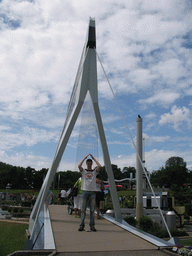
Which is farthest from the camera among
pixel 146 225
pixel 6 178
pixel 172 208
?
pixel 6 178

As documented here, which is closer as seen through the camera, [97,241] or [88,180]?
[97,241]

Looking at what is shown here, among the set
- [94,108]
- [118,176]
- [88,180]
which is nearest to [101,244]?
[88,180]

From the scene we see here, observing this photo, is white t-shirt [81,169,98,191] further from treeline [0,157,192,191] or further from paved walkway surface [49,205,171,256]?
treeline [0,157,192,191]

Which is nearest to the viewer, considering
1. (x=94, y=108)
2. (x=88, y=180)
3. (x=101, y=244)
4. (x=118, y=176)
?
(x=101, y=244)

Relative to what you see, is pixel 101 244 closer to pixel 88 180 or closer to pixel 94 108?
pixel 88 180

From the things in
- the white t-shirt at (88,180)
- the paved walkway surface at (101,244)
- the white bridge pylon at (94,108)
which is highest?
the white bridge pylon at (94,108)

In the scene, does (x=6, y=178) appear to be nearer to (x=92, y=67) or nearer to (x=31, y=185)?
(x=31, y=185)

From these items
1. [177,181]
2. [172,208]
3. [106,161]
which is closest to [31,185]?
[177,181]

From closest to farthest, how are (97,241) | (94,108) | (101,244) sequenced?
(101,244) < (97,241) < (94,108)

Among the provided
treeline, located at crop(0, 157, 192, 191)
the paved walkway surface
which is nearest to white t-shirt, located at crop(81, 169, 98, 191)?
the paved walkway surface

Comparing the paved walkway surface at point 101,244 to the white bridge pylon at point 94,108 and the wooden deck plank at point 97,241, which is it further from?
the white bridge pylon at point 94,108

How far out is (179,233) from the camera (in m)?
11.0

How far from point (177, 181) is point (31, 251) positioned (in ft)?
257

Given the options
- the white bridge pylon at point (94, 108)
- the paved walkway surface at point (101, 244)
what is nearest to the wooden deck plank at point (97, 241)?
the paved walkway surface at point (101, 244)
